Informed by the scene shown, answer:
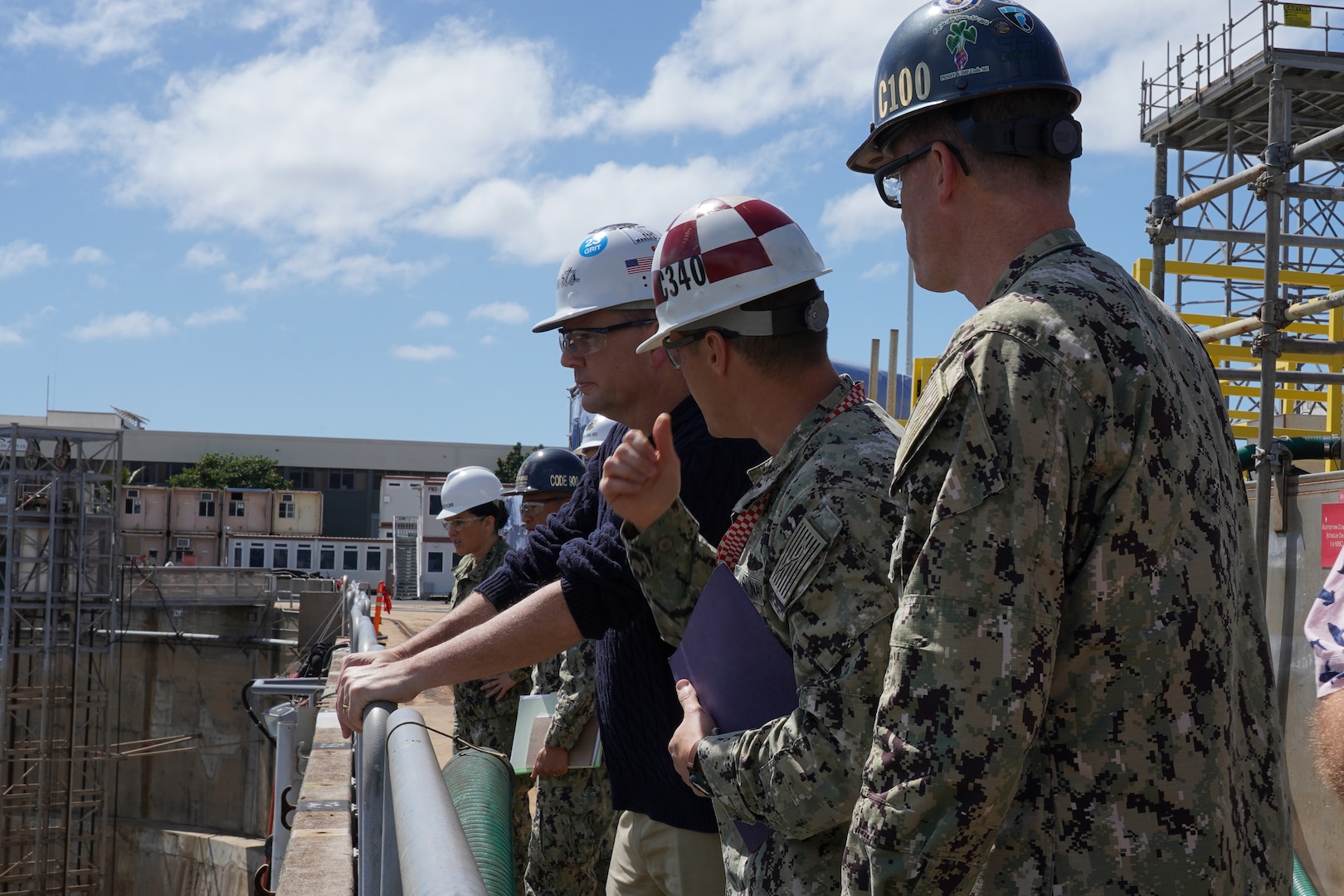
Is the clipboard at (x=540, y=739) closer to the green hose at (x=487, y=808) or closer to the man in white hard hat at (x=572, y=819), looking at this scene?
the man in white hard hat at (x=572, y=819)

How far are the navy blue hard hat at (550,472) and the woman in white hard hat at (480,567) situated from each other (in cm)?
33

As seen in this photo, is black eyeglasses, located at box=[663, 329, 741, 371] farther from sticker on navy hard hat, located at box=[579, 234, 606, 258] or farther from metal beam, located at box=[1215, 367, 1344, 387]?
metal beam, located at box=[1215, 367, 1344, 387]

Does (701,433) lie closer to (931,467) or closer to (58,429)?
(931,467)

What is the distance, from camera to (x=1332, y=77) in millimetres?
8750

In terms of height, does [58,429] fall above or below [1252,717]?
above

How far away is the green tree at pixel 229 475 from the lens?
73688 mm

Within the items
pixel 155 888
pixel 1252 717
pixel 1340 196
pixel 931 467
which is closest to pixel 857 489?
pixel 931 467

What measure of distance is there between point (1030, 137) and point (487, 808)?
240 centimetres

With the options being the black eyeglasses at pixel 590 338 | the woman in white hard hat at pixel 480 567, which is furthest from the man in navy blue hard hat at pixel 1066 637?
Result: the woman in white hard hat at pixel 480 567

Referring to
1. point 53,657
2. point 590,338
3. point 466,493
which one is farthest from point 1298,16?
point 53,657

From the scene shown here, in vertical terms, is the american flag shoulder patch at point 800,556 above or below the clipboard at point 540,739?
above

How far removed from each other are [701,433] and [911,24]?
142 centimetres

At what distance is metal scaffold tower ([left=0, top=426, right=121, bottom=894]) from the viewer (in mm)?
27359

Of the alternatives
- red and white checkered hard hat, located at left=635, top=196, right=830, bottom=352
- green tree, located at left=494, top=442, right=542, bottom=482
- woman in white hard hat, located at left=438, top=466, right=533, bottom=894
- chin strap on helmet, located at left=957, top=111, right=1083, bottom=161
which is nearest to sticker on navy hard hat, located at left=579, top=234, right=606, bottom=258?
red and white checkered hard hat, located at left=635, top=196, right=830, bottom=352
